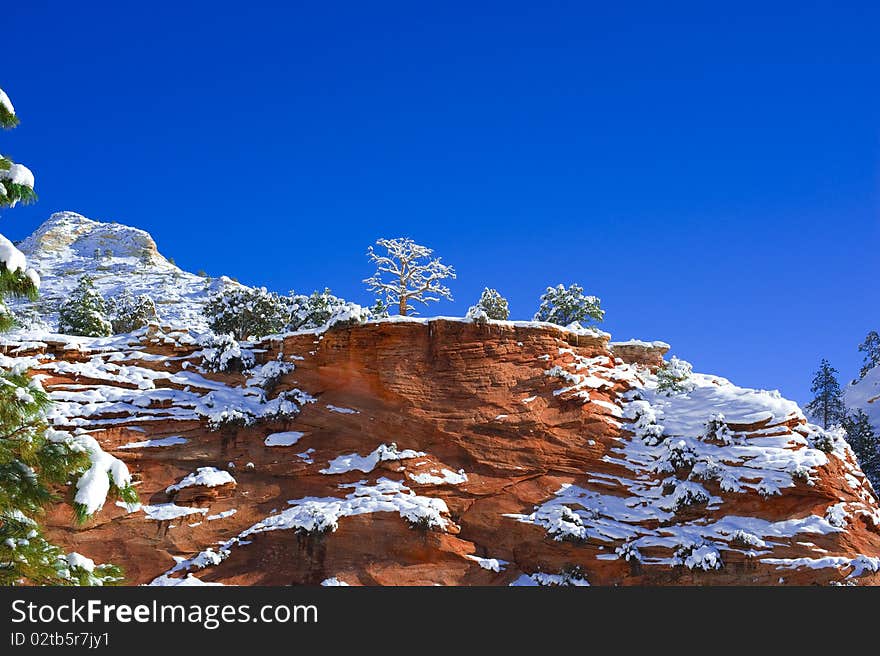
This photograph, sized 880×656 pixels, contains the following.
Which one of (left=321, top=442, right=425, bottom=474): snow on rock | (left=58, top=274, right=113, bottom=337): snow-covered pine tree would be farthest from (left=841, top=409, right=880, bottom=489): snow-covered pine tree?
(left=58, top=274, right=113, bottom=337): snow-covered pine tree

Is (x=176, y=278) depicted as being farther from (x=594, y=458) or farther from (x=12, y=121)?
(x=12, y=121)

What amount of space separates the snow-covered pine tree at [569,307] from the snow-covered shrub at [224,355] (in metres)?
20.6

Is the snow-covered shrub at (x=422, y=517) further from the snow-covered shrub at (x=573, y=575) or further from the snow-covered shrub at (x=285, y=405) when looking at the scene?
the snow-covered shrub at (x=285, y=405)

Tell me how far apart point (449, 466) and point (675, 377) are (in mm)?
11710

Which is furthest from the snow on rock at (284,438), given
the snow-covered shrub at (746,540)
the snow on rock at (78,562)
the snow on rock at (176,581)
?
the snow on rock at (78,562)

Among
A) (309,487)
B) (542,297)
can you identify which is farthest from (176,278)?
(309,487)

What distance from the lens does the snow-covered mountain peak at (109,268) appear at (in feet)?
247

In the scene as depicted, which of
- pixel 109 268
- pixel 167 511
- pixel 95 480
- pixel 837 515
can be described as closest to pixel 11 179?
pixel 95 480

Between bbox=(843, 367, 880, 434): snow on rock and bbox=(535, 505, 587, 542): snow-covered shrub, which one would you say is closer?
bbox=(535, 505, 587, 542): snow-covered shrub

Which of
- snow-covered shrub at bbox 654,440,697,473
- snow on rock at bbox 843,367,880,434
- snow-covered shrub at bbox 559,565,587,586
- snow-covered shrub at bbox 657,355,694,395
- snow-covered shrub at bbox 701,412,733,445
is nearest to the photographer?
snow-covered shrub at bbox 559,565,587,586

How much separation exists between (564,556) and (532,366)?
27.3 ft

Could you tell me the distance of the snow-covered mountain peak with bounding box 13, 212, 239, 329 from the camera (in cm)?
7531

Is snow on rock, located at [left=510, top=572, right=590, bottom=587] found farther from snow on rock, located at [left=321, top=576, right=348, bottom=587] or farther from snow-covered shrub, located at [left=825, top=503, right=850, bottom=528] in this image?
snow-covered shrub, located at [left=825, top=503, right=850, bottom=528]

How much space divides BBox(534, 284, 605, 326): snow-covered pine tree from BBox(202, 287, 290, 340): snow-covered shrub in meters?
16.4
